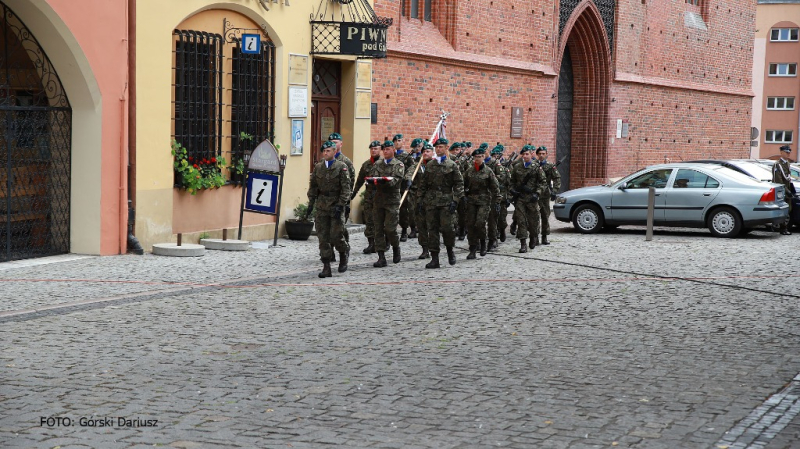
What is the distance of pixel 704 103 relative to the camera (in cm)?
3784

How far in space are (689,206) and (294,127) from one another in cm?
743

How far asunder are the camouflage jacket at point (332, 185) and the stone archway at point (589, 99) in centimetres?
1799

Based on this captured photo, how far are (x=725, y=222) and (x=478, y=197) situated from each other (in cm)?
651

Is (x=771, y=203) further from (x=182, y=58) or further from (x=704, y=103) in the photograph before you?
(x=704, y=103)

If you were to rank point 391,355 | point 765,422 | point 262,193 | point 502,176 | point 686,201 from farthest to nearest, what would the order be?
point 686,201
point 502,176
point 262,193
point 391,355
point 765,422

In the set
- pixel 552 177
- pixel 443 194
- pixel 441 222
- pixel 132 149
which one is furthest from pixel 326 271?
pixel 552 177

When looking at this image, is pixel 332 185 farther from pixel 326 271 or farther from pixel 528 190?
pixel 528 190

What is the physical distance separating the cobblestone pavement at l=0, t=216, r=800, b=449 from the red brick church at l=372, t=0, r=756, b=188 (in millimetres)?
9125

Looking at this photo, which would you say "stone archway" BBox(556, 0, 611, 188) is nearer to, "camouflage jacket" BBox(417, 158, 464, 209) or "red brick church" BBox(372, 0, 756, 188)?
"red brick church" BBox(372, 0, 756, 188)

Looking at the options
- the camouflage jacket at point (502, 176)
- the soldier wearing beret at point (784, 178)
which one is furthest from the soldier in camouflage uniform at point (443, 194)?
the soldier wearing beret at point (784, 178)

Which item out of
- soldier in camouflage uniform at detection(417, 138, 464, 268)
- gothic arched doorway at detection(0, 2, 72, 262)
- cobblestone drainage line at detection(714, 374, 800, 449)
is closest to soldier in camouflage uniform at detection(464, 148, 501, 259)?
soldier in camouflage uniform at detection(417, 138, 464, 268)

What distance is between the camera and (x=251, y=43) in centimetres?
1745

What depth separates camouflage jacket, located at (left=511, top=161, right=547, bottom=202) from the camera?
18000 mm

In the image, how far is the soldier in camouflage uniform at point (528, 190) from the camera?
17.9 metres
